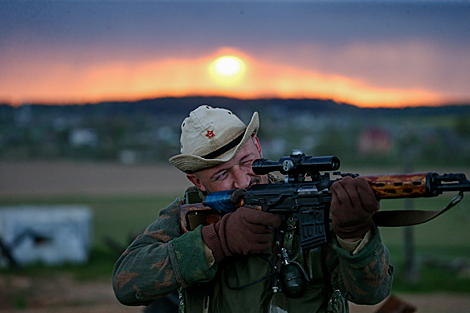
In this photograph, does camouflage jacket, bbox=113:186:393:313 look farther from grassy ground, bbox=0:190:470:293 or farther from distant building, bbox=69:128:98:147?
distant building, bbox=69:128:98:147

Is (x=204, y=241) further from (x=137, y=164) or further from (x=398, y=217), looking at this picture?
(x=137, y=164)

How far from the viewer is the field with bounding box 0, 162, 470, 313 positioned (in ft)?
37.9

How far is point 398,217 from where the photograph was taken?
3.14 metres

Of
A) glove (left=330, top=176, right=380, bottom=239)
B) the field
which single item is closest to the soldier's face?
glove (left=330, top=176, right=380, bottom=239)

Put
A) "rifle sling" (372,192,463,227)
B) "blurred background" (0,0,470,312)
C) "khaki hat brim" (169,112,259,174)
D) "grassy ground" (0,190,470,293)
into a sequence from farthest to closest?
"grassy ground" (0,190,470,293), "blurred background" (0,0,470,312), "khaki hat brim" (169,112,259,174), "rifle sling" (372,192,463,227)

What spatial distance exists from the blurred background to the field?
74mm

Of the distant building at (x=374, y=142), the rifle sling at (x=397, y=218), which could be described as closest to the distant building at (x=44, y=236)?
the rifle sling at (x=397, y=218)

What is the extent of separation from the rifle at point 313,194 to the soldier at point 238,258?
11cm

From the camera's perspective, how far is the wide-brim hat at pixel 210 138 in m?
3.50

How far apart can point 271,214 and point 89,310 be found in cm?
884

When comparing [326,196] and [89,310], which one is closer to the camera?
[326,196]

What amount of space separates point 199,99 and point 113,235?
20.6 feet

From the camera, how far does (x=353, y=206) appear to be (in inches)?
109

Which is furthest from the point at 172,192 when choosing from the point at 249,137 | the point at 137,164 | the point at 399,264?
the point at 249,137
